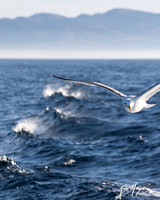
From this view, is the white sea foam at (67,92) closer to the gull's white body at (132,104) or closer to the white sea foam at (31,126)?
the white sea foam at (31,126)

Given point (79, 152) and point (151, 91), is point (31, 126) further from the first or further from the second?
point (151, 91)

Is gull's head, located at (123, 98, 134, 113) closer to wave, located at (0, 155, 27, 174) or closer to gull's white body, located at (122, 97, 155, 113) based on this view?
gull's white body, located at (122, 97, 155, 113)

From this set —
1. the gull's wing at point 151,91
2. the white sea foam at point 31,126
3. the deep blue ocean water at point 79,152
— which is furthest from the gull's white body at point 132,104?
the white sea foam at point 31,126

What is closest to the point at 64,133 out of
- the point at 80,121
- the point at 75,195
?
the point at 80,121

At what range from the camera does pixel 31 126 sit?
29047mm

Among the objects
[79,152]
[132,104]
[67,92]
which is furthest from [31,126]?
[67,92]

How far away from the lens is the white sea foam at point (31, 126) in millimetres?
27672

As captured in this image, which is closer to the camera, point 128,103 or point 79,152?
point 128,103

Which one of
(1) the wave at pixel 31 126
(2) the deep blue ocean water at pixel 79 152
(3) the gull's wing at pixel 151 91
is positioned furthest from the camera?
(1) the wave at pixel 31 126

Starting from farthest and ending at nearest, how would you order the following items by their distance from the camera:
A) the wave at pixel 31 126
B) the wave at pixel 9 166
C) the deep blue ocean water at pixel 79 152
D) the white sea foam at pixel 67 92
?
the white sea foam at pixel 67 92 < the wave at pixel 31 126 < the wave at pixel 9 166 < the deep blue ocean water at pixel 79 152

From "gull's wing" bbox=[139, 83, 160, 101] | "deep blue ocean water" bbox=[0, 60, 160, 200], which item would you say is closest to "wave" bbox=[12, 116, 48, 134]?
"deep blue ocean water" bbox=[0, 60, 160, 200]

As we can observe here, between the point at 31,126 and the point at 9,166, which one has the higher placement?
the point at 31,126

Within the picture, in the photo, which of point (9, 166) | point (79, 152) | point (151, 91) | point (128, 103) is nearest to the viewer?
point (128, 103)

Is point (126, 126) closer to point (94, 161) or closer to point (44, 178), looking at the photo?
point (94, 161)
